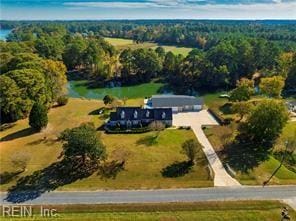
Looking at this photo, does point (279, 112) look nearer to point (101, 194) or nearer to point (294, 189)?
point (294, 189)

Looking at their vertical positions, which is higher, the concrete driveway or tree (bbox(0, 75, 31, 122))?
tree (bbox(0, 75, 31, 122))

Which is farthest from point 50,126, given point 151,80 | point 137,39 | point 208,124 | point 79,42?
point 137,39

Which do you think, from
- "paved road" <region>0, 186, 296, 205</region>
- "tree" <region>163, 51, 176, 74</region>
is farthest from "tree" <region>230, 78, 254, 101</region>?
"tree" <region>163, 51, 176, 74</region>

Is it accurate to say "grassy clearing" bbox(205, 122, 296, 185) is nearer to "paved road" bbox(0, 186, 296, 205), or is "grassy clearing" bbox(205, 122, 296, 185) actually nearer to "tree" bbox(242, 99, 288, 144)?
"paved road" bbox(0, 186, 296, 205)

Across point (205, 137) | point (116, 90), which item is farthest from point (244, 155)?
point (116, 90)

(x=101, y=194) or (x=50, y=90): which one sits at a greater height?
(x=50, y=90)

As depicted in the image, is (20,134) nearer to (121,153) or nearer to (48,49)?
(121,153)
